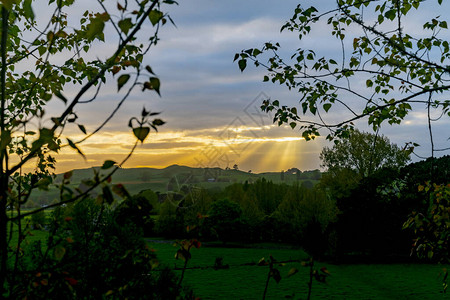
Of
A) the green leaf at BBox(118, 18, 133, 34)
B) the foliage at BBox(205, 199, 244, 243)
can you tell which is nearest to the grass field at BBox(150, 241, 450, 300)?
the foliage at BBox(205, 199, 244, 243)

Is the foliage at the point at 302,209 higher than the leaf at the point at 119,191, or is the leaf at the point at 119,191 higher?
the leaf at the point at 119,191

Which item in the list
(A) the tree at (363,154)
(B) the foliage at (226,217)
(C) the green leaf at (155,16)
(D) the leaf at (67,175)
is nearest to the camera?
(C) the green leaf at (155,16)

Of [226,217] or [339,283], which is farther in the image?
[226,217]

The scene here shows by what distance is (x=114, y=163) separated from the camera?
1777 mm

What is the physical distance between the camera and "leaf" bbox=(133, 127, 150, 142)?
69.0 inches

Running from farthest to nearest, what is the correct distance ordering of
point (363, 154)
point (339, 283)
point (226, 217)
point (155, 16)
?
point (363, 154)
point (226, 217)
point (339, 283)
point (155, 16)

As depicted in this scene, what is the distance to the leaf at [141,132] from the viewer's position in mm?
1753

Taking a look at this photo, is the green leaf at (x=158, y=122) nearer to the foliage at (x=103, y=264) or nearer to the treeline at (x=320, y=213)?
the foliage at (x=103, y=264)

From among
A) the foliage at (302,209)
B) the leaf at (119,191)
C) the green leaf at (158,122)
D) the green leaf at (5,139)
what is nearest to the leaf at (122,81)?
the green leaf at (158,122)

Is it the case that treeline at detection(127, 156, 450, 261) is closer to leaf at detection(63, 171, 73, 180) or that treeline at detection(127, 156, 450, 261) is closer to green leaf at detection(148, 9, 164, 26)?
leaf at detection(63, 171, 73, 180)

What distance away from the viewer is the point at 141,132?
1.76 meters

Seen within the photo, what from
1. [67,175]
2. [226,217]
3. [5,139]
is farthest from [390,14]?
[226,217]

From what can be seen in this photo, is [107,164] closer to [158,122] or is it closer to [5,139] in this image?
[158,122]

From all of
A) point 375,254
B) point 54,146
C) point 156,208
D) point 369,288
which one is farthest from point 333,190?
point 54,146
